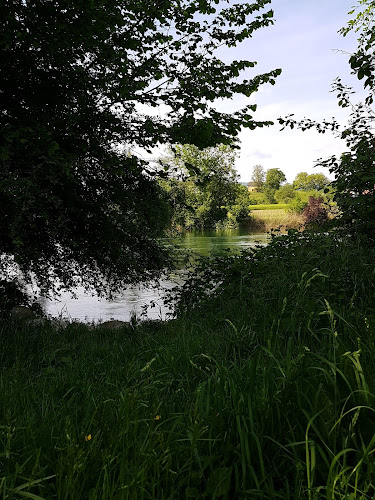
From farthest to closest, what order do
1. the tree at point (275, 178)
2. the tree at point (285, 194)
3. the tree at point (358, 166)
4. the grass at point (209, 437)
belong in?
the tree at point (275, 178), the tree at point (285, 194), the tree at point (358, 166), the grass at point (209, 437)

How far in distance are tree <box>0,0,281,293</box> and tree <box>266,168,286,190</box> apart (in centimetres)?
8818

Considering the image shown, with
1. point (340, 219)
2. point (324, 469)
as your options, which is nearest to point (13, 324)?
point (340, 219)

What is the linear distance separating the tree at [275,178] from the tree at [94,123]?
289ft

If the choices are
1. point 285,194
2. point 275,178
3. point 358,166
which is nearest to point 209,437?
point 358,166

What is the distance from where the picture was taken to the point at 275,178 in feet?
306

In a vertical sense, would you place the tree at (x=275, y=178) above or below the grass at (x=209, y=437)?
above

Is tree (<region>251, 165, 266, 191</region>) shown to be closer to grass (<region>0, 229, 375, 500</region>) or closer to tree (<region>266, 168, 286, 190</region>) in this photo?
tree (<region>266, 168, 286, 190</region>)

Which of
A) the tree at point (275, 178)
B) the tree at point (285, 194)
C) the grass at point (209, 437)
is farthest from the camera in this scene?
the tree at point (275, 178)

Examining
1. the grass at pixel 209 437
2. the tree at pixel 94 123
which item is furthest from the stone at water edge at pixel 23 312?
the grass at pixel 209 437

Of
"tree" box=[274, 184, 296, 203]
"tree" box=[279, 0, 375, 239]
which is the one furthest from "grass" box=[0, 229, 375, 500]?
"tree" box=[274, 184, 296, 203]

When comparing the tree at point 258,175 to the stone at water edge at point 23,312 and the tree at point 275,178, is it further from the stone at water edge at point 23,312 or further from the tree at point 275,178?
the stone at water edge at point 23,312

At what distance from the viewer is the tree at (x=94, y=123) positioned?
17.2 feet

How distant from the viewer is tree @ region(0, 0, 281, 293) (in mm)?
5250

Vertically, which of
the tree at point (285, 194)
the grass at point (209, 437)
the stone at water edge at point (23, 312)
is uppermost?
the tree at point (285, 194)
